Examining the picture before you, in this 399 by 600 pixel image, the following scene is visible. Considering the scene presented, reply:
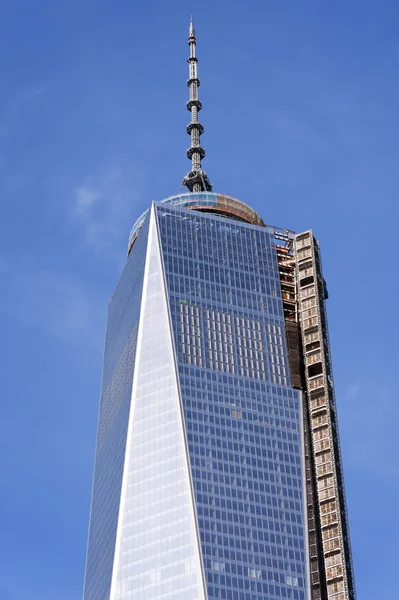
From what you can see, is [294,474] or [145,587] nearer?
[145,587]

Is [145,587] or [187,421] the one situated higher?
[187,421]

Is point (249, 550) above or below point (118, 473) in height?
below

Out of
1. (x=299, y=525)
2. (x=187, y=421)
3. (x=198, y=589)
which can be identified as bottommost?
(x=198, y=589)

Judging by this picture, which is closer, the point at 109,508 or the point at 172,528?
the point at 172,528

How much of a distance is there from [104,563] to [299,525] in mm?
25996

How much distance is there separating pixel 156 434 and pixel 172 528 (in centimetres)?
1448

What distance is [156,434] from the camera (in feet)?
643

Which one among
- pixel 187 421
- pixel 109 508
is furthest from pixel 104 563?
pixel 187 421

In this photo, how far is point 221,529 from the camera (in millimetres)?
187250

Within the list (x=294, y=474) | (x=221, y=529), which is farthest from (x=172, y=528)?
(x=294, y=474)

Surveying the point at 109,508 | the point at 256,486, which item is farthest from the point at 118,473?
the point at 256,486

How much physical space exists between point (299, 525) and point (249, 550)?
9450 mm

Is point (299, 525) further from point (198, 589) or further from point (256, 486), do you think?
point (198, 589)

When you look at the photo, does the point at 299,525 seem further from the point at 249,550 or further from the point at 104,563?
the point at 104,563
